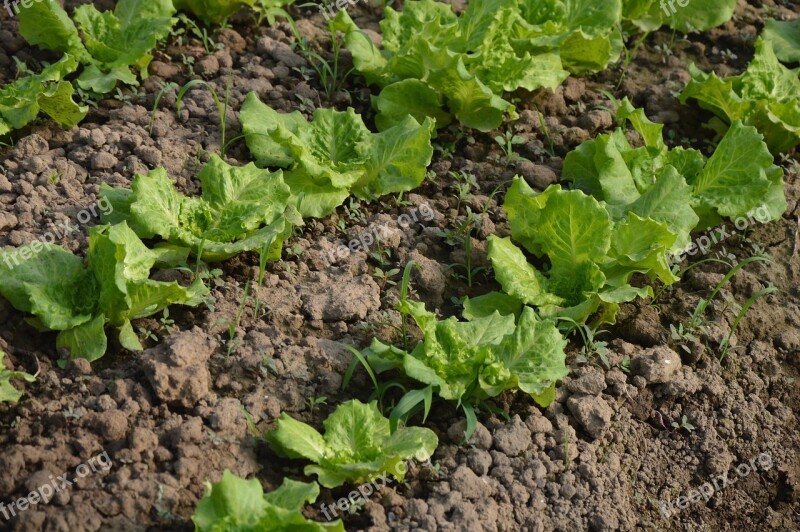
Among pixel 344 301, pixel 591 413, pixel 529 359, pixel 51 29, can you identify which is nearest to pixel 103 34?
pixel 51 29

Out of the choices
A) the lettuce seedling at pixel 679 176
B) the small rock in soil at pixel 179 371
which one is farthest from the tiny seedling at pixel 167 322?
the lettuce seedling at pixel 679 176

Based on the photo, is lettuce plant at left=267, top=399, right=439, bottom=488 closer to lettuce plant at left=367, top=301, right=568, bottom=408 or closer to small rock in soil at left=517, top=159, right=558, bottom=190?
lettuce plant at left=367, top=301, right=568, bottom=408

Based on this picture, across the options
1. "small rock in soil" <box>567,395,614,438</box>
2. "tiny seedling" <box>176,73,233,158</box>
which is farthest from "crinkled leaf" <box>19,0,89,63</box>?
"small rock in soil" <box>567,395,614,438</box>

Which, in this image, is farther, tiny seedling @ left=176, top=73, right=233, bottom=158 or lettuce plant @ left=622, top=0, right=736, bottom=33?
lettuce plant @ left=622, top=0, right=736, bottom=33

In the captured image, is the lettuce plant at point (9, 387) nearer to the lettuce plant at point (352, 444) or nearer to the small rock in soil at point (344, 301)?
the lettuce plant at point (352, 444)

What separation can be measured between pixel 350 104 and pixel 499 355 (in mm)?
1646

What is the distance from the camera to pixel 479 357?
3.44 m

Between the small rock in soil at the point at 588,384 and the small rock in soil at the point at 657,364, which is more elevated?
the small rock in soil at the point at 588,384

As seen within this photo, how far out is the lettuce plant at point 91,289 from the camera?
3348 mm

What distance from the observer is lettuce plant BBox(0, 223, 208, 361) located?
3348mm

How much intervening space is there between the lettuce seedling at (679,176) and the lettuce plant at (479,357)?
0.84 m

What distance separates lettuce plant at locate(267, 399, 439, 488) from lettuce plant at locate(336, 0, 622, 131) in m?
1.67

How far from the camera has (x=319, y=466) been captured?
3.17m

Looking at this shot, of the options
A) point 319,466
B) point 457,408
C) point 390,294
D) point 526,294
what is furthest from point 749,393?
point 319,466
